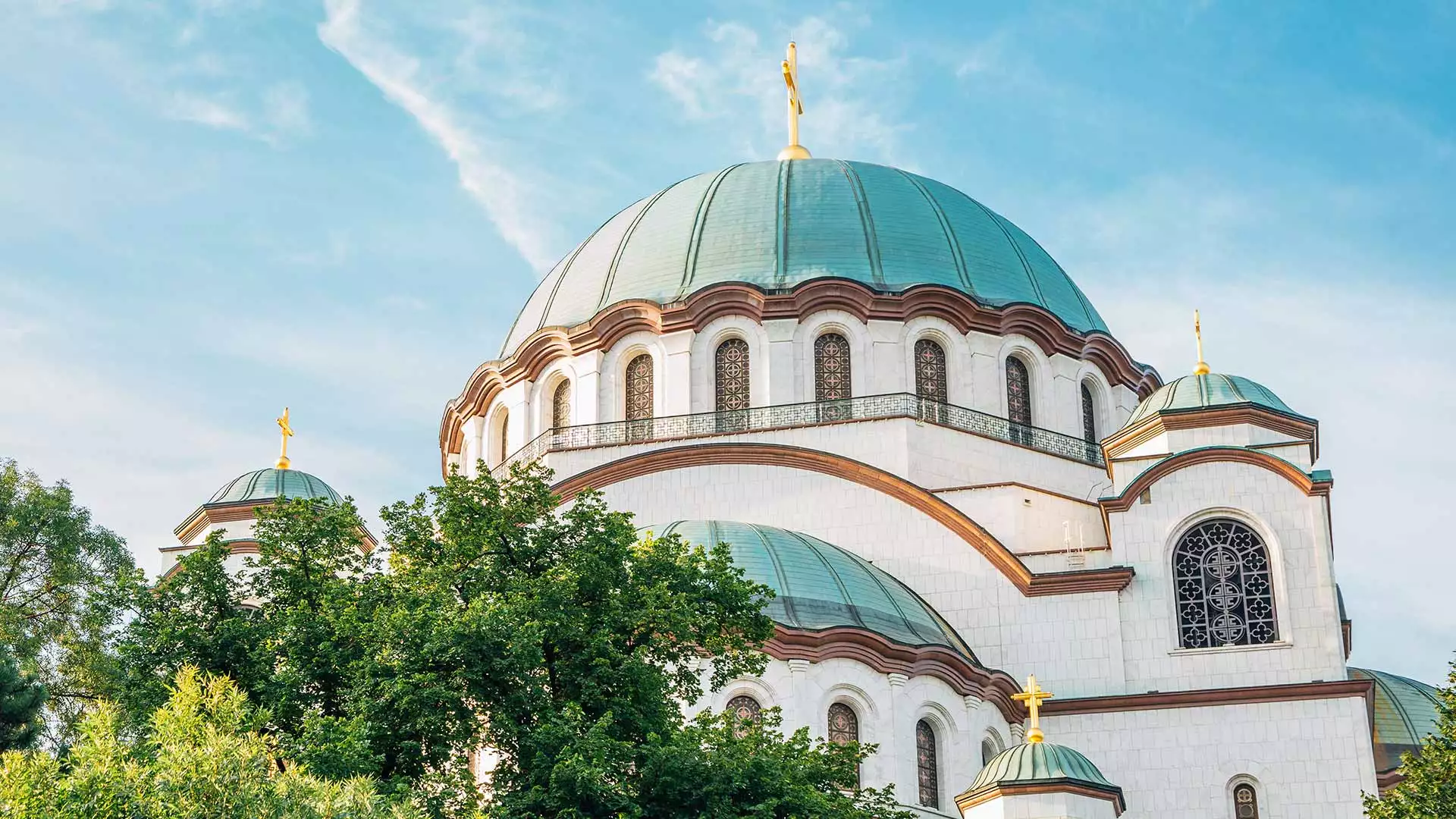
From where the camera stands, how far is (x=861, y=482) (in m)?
30.9

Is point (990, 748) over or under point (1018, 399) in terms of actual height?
under

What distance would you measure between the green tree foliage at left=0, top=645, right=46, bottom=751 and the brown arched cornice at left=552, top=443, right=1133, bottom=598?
28.1 ft

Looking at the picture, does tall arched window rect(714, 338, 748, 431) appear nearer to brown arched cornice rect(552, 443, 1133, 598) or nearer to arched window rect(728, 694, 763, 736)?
brown arched cornice rect(552, 443, 1133, 598)

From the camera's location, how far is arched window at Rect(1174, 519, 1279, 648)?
93.1 feet

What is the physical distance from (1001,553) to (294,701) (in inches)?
501

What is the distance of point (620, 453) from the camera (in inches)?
1291

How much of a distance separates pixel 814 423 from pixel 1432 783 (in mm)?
12847

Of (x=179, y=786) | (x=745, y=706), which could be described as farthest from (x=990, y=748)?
(x=179, y=786)

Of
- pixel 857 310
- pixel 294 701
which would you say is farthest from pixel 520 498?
pixel 857 310

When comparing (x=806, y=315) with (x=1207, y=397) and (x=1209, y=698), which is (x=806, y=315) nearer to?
(x=1207, y=397)

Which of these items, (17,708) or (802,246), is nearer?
(17,708)

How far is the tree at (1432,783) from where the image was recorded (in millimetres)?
21406

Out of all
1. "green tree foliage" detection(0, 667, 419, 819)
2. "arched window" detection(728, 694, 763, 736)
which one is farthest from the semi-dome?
"green tree foliage" detection(0, 667, 419, 819)

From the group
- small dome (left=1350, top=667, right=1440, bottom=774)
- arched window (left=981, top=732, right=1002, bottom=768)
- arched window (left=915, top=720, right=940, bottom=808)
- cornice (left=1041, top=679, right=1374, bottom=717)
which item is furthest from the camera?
small dome (left=1350, top=667, right=1440, bottom=774)
